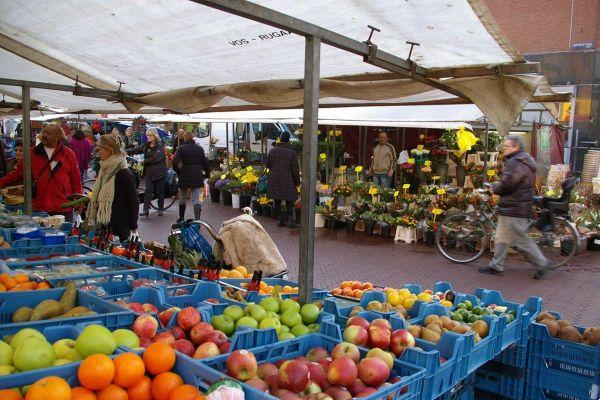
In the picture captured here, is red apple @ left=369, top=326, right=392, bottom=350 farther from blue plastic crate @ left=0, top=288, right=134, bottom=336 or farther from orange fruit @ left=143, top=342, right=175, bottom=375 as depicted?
blue plastic crate @ left=0, top=288, right=134, bottom=336

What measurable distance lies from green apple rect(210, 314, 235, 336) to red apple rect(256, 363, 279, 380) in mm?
518

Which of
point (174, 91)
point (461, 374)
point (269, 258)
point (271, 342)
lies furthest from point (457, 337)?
point (174, 91)

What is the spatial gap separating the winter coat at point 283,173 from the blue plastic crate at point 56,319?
8.56 m

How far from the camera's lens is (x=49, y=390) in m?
1.71

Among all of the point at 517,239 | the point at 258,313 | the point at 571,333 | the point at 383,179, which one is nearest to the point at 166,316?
the point at 258,313

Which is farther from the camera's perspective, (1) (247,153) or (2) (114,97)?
(1) (247,153)

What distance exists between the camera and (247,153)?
17.5 metres

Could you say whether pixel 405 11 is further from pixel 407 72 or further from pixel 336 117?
pixel 336 117

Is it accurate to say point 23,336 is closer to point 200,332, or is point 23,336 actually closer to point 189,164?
point 200,332

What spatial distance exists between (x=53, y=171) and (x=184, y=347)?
188 inches

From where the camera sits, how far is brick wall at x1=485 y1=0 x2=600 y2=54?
19938mm

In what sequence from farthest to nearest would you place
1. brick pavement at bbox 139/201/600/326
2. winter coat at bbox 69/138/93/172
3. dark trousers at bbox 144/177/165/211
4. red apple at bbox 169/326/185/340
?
1. winter coat at bbox 69/138/93/172
2. dark trousers at bbox 144/177/165/211
3. brick pavement at bbox 139/201/600/326
4. red apple at bbox 169/326/185/340

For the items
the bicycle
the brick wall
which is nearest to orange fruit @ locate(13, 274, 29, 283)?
the bicycle

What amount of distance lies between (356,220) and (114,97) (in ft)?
20.2
